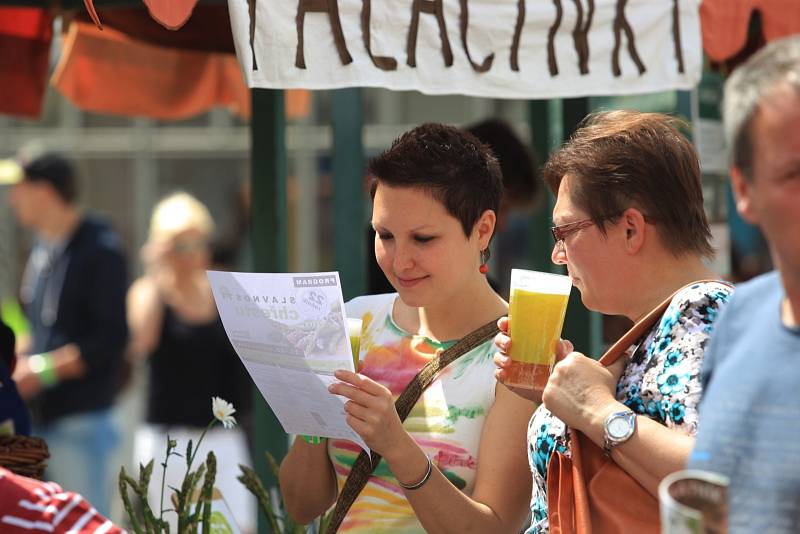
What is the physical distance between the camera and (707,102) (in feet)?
16.2

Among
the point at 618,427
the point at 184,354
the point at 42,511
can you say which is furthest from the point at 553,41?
the point at 184,354

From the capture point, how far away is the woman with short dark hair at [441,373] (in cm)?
251

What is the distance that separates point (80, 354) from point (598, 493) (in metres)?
4.18

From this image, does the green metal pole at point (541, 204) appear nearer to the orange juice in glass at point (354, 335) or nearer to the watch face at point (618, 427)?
the orange juice in glass at point (354, 335)

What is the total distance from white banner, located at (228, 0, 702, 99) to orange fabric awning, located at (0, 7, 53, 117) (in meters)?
1.71

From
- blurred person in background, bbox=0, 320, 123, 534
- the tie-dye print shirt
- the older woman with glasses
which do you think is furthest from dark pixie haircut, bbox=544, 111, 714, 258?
blurred person in background, bbox=0, 320, 123, 534

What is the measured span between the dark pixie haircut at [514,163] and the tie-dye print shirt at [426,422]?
145 cm

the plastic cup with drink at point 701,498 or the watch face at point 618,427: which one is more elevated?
the plastic cup with drink at point 701,498

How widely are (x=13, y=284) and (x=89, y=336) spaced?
4.75 m

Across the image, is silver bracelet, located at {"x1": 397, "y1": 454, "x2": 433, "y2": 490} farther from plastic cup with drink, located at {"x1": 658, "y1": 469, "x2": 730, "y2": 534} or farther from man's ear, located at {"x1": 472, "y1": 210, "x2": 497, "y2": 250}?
plastic cup with drink, located at {"x1": 658, "y1": 469, "x2": 730, "y2": 534}

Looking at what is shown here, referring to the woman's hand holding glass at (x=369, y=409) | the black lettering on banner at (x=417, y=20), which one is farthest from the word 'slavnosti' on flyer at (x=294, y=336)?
the black lettering on banner at (x=417, y=20)

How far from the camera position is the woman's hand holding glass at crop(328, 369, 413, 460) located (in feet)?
7.73

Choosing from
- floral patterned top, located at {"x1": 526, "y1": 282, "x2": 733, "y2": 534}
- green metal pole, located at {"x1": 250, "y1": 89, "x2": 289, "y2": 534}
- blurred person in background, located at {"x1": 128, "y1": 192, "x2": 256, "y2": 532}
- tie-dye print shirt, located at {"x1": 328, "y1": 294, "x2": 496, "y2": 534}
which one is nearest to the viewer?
floral patterned top, located at {"x1": 526, "y1": 282, "x2": 733, "y2": 534}

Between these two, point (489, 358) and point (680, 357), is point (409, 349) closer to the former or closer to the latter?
point (489, 358)
